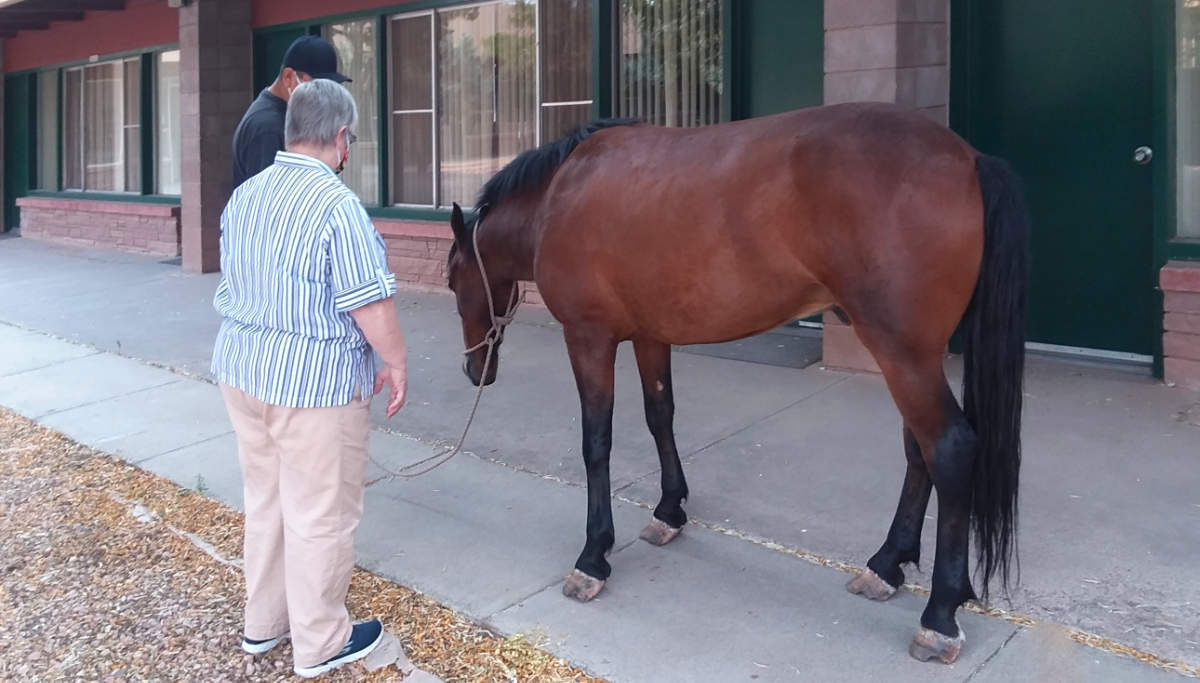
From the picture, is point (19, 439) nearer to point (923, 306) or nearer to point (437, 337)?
point (437, 337)

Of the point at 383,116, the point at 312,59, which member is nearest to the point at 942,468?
the point at 312,59

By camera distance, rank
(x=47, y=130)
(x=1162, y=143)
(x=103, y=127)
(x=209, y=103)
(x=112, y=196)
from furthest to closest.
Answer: (x=47, y=130)
(x=103, y=127)
(x=112, y=196)
(x=209, y=103)
(x=1162, y=143)

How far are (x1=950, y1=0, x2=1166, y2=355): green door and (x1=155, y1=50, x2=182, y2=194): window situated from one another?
1106 cm

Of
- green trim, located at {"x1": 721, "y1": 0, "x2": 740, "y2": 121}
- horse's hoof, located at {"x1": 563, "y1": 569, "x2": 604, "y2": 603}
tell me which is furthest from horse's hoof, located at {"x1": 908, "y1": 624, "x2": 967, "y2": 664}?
green trim, located at {"x1": 721, "y1": 0, "x2": 740, "y2": 121}

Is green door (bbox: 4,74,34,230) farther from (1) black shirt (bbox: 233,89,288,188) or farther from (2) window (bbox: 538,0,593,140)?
(1) black shirt (bbox: 233,89,288,188)

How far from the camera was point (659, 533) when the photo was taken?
4297mm

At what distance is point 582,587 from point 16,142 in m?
18.0

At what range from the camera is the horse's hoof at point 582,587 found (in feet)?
12.5

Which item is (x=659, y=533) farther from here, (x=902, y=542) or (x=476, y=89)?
(x=476, y=89)

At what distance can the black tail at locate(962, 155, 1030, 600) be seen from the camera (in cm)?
321

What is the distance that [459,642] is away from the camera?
3586mm

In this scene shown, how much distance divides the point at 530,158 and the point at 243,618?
2013mm

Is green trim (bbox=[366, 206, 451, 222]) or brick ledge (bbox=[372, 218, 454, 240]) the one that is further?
green trim (bbox=[366, 206, 451, 222])

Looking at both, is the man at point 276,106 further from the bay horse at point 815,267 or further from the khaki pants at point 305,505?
the khaki pants at point 305,505
